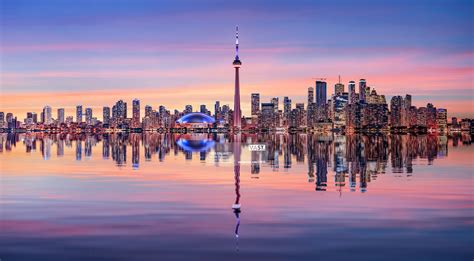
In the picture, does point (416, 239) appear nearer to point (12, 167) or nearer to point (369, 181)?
point (369, 181)

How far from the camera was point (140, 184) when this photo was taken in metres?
43.7

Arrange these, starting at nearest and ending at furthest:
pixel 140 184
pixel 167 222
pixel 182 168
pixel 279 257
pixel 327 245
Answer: pixel 279 257
pixel 327 245
pixel 167 222
pixel 140 184
pixel 182 168

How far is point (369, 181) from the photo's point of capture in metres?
45.2

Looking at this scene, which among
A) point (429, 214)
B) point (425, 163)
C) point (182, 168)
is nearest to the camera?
point (429, 214)

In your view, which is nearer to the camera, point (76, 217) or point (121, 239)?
point (121, 239)

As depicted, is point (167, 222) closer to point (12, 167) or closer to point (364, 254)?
point (364, 254)

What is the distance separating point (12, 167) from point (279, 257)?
45.3m

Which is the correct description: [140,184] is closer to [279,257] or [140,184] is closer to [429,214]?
[429,214]

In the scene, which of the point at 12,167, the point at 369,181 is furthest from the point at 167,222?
the point at 12,167

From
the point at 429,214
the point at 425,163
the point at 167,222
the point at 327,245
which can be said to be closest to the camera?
the point at 327,245

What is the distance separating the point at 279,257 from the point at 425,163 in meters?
47.6

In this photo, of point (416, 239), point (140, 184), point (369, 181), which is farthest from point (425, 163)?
point (416, 239)

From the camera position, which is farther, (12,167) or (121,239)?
(12,167)

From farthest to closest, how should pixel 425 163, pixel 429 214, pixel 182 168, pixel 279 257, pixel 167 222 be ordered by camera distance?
pixel 425 163
pixel 182 168
pixel 429 214
pixel 167 222
pixel 279 257
